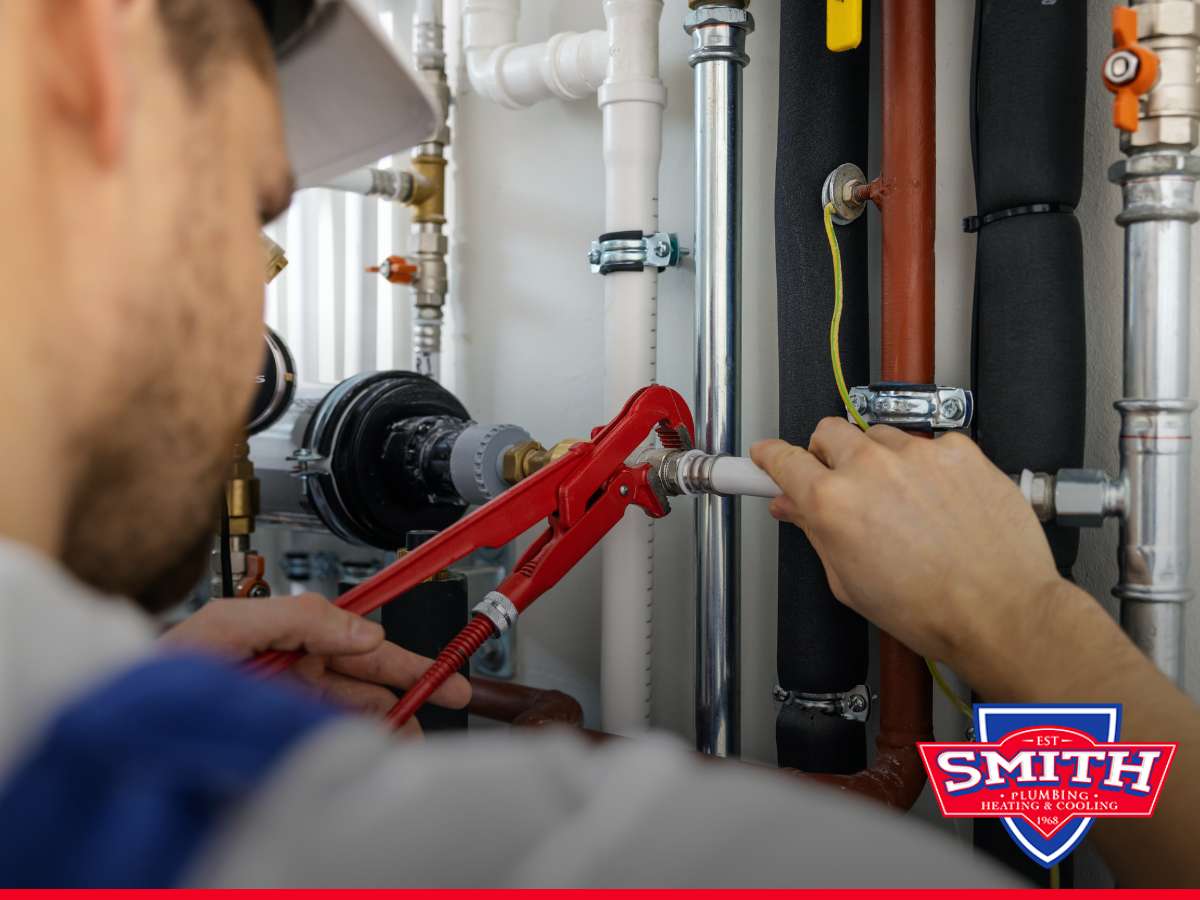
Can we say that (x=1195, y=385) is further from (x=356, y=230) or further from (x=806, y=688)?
(x=356, y=230)

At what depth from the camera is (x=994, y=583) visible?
58 centimetres

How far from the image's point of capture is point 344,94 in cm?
59

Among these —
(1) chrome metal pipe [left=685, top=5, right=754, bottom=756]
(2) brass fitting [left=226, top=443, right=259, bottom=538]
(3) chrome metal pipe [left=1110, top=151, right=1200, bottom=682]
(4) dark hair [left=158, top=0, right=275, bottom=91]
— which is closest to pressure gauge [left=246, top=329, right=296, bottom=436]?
(2) brass fitting [left=226, top=443, right=259, bottom=538]

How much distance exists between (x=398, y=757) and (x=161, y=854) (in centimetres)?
5

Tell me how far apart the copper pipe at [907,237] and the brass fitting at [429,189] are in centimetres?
65

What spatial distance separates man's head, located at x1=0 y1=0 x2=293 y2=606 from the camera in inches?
9.6

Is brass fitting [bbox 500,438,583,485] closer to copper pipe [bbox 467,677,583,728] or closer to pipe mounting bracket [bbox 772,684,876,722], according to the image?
copper pipe [bbox 467,677,583,728]

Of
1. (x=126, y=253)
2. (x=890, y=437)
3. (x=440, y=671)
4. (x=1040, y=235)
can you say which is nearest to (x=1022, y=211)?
(x=1040, y=235)

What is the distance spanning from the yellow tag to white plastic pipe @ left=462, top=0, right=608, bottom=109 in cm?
30

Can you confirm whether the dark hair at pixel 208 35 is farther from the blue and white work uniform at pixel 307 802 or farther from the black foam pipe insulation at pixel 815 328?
the black foam pipe insulation at pixel 815 328

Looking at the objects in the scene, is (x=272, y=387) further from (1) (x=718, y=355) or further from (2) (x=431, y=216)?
(1) (x=718, y=355)

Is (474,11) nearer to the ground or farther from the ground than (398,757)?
farther from the ground

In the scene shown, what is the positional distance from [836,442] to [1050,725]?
229 mm

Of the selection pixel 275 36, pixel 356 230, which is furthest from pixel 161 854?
pixel 356 230
